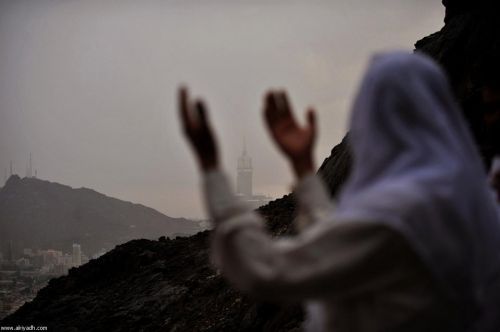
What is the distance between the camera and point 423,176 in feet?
5.72

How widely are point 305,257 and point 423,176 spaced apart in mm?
343

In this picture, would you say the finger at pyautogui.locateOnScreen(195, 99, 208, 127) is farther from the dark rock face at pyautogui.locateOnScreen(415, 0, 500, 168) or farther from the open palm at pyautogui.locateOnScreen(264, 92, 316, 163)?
the dark rock face at pyautogui.locateOnScreen(415, 0, 500, 168)

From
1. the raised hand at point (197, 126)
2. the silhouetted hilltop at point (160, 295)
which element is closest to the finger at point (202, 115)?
the raised hand at point (197, 126)

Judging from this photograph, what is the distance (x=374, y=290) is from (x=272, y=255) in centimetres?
27

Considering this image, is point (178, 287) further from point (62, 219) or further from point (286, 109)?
point (62, 219)

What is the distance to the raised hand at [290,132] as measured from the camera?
192cm

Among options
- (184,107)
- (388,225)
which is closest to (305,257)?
(388,225)

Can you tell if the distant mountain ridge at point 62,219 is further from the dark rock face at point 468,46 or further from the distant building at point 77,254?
the dark rock face at point 468,46

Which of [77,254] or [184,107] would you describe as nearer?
[184,107]

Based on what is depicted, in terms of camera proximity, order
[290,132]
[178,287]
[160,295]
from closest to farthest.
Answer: [290,132] → [178,287] → [160,295]

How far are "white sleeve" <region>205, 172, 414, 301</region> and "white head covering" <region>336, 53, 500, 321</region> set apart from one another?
0.05 meters

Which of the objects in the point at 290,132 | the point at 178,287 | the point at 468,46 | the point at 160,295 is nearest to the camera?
the point at 290,132

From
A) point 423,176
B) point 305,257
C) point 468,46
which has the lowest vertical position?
point 305,257

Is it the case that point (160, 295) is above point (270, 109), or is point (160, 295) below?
below
